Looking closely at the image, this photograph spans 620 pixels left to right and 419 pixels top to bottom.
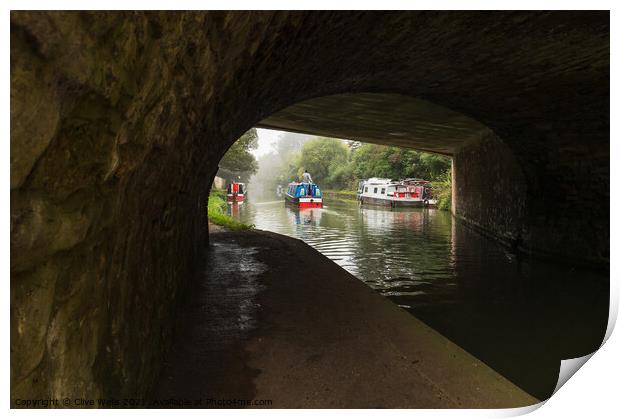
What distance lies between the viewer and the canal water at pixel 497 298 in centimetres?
447

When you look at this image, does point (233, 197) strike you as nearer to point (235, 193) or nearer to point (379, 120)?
point (235, 193)

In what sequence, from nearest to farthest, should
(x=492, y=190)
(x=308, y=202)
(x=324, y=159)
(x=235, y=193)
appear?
(x=492, y=190)
(x=308, y=202)
(x=235, y=193)
(x=324, y=159)

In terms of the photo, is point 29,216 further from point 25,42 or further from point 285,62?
point 285,62

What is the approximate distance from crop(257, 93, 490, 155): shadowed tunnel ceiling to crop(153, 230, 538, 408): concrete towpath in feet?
21.3

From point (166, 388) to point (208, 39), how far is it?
2.22m

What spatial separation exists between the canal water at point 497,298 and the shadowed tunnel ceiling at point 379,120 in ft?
13.1

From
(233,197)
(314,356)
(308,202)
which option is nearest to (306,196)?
(308,202)

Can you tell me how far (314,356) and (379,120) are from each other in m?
10.7

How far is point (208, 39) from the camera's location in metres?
2.04

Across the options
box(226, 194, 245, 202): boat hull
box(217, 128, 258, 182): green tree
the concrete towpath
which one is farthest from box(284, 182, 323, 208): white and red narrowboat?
the concrete towpath

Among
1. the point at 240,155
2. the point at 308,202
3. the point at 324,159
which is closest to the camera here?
the point at 308,202

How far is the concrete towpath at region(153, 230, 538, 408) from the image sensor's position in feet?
8.52

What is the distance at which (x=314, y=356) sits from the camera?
321 cm

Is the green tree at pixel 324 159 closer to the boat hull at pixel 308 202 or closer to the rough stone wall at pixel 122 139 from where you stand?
the boat hull at pixel 308 202
